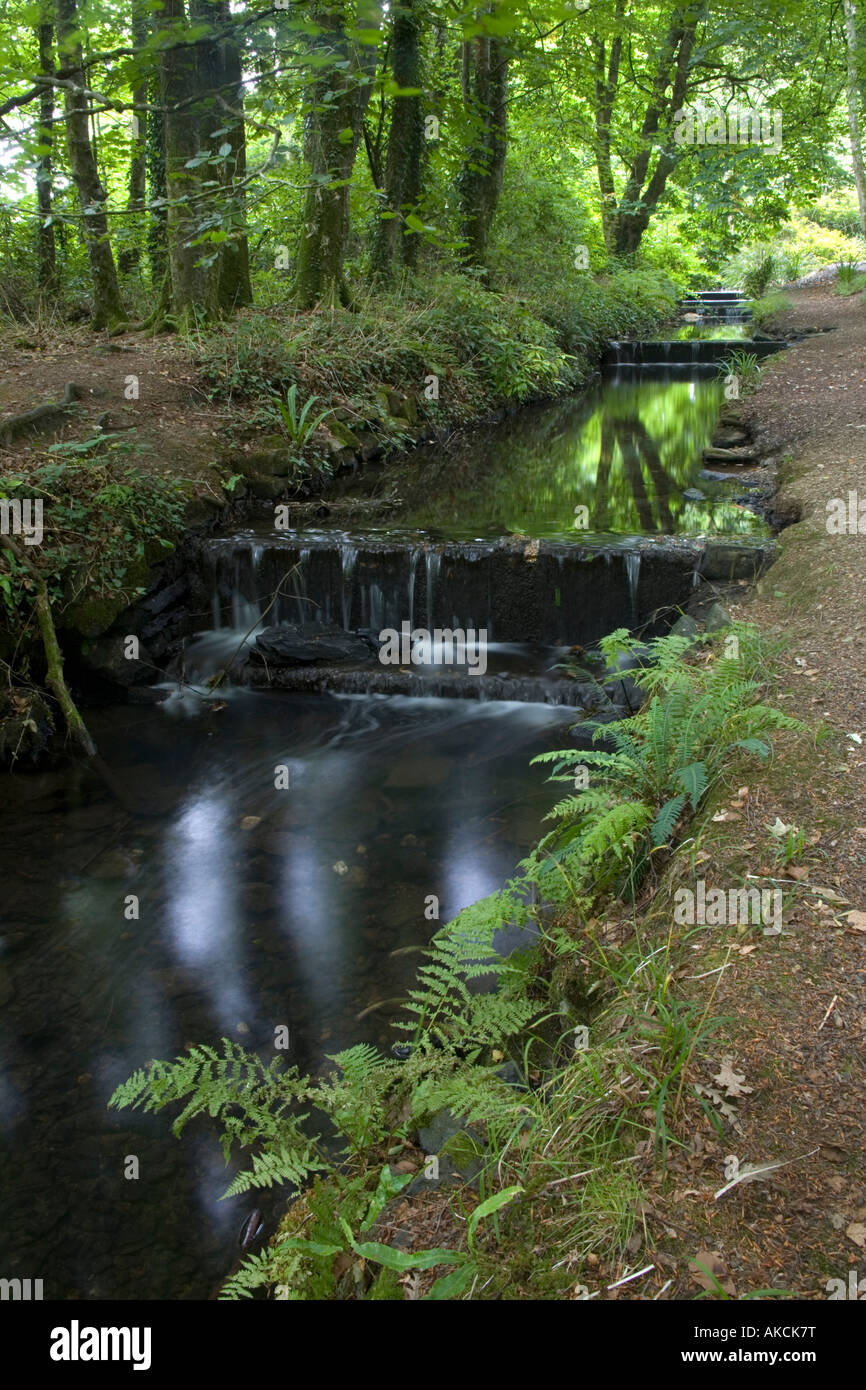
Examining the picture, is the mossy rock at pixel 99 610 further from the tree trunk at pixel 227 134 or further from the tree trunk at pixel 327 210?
the tree trunk at pixel 327 210

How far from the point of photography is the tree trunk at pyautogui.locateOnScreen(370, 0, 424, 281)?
1352 centimetres

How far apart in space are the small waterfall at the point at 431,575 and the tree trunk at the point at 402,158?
8099mm

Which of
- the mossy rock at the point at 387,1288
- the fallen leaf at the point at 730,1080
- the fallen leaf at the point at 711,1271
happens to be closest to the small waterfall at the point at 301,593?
the fallen leaf at the point at 730,1080

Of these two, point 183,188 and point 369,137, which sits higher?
point 369,137

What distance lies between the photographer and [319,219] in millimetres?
13172

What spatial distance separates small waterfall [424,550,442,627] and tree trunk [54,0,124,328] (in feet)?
12.1

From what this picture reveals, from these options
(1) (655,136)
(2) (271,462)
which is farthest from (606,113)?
(2) (271,462)

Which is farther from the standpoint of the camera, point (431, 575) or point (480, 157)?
point (480, 157)

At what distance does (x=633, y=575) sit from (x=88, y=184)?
8.51m

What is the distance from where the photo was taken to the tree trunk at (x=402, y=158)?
44.3ft

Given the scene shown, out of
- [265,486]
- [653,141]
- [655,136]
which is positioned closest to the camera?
[265,486]

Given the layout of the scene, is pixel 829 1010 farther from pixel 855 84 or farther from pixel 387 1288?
pixel 855 84

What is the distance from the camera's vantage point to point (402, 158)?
48.6ft

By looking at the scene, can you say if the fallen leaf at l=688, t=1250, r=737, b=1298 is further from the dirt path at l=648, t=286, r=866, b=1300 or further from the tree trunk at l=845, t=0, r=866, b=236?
the tree trunk at l=845, t=0, r=866, b=236
